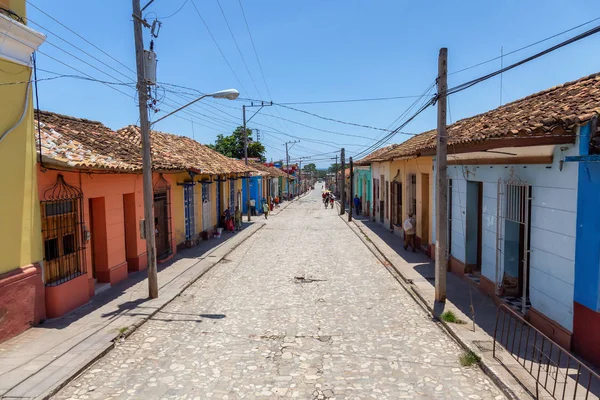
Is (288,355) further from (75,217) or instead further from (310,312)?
(75,217)

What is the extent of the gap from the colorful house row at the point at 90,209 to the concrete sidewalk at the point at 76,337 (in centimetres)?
41

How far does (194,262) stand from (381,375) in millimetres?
8265

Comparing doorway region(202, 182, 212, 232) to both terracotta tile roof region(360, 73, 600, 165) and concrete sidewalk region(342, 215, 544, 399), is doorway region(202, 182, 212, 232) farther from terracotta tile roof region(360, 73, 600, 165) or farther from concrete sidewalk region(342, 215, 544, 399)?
terracotta tile roof region(360, 73, 600, 165)

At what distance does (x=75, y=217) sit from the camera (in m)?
7.99

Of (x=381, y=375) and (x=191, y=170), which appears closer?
(x=381, y=375)

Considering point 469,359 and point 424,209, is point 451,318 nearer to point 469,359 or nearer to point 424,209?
point 469,359

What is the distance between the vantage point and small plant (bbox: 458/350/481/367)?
5.44 metres

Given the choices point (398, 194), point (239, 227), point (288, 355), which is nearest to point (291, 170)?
point (239, 227)

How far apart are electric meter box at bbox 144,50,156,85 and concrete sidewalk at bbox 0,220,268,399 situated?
4203mm

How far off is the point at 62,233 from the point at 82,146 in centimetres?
199

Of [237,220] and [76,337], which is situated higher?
[237,220]

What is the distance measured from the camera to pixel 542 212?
643 cm

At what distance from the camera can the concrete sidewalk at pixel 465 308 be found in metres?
4.86

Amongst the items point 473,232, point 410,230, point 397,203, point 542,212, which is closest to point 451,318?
point 542,212
